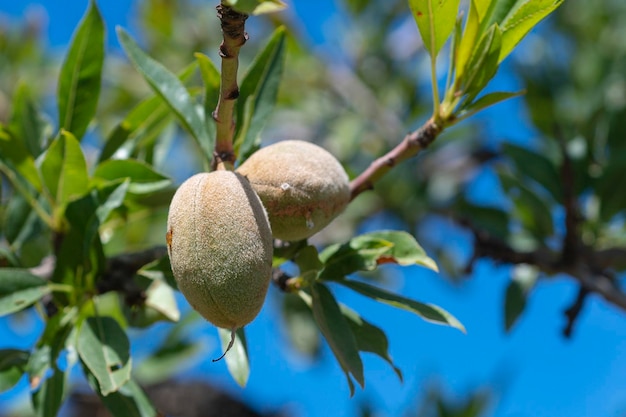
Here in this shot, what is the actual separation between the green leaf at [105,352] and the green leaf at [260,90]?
0.37 meters

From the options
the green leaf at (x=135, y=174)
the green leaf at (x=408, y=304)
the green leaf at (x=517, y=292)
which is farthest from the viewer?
the green leaf at (x=517, y=292)

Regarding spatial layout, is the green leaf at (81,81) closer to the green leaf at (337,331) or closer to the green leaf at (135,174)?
the green leaf at (135,174)

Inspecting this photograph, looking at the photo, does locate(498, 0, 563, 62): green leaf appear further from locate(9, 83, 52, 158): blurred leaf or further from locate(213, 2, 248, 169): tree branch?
locate(9, 83, 52, 158): blurred leaf

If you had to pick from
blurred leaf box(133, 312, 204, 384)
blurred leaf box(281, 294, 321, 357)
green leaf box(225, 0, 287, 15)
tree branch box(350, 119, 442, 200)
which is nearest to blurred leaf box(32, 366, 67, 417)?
tree branch box(350, 119, 442, 200)

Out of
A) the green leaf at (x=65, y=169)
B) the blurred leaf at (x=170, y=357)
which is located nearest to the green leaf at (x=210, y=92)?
the green leaf at (x=65, y=169)

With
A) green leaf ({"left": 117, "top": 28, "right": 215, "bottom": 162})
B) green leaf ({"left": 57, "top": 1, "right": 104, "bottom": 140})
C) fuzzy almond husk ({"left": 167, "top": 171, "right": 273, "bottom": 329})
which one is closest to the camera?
fuzzy almond husk ({"left": 167, "top": 171, "right": 273, "bottom": 329})

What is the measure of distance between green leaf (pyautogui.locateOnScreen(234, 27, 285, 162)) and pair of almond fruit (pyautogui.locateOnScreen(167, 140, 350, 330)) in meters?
0.29

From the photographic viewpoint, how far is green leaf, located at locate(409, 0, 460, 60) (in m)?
1.11

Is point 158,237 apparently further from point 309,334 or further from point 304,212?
point 304,212

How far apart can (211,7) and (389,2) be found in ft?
3.25

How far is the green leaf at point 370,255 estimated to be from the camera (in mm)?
1145

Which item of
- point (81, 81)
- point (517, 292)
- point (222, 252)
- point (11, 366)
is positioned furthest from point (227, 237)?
point (517, 292)

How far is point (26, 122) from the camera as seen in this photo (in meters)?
1.53

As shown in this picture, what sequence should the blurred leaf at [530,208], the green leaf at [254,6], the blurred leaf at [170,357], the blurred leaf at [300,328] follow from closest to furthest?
the green leaf at [254,6] < the blurred leaf at [530,208] < the blurred leaf at [170,357] < the blurred leaf at [300,328]
